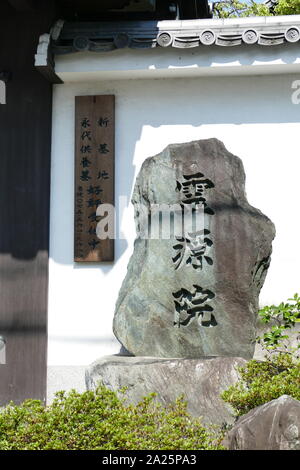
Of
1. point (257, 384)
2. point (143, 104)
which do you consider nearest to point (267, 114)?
point (143, 104)

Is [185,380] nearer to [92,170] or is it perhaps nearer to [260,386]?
[260,386]

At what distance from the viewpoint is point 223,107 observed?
25.5 feet

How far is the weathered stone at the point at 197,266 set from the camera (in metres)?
6.17

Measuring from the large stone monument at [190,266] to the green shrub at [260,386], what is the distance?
30 cm

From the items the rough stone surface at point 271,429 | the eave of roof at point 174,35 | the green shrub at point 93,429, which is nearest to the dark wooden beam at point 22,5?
the eave of roof at point 174,35

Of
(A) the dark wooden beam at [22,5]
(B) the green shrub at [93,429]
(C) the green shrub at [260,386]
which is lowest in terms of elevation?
(B) the green shrub at [93,429]

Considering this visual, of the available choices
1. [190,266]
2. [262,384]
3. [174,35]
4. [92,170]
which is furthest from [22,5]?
[262,384]

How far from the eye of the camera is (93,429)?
4539 mm

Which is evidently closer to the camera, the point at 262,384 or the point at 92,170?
the point at 262,384

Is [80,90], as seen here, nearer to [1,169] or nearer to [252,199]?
[1,169]

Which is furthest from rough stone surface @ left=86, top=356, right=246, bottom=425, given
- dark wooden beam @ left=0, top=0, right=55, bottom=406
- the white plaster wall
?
dark wooden beam @ left=0, top=0, right=55, bottom=406

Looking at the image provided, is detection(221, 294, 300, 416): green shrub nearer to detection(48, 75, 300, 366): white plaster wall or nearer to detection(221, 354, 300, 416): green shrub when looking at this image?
detection(221, 354, 300, 416): green shrub

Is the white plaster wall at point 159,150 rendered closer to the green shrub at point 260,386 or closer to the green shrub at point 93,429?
the green shrub at point 260,386

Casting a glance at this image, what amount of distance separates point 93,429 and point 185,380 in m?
1.34
